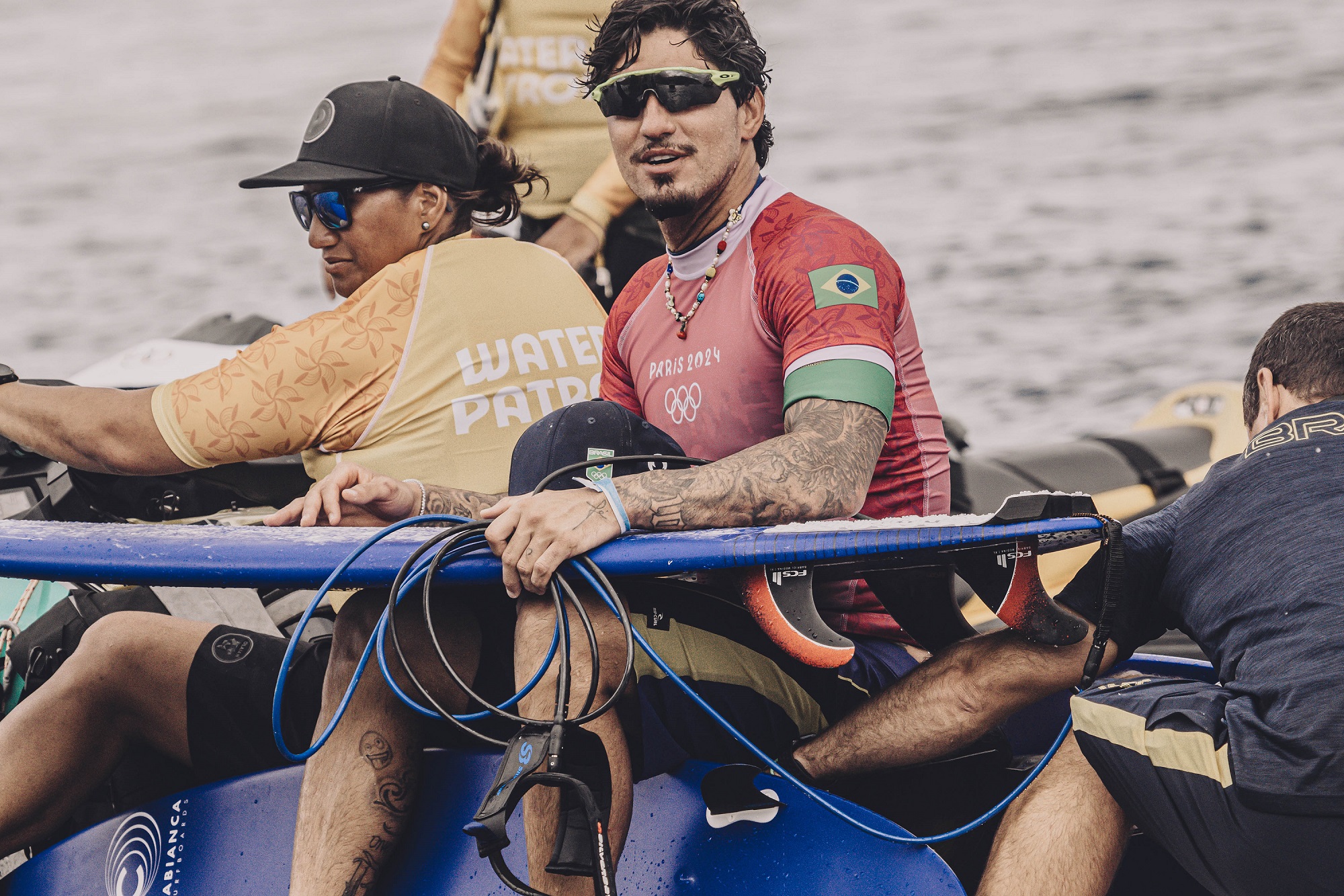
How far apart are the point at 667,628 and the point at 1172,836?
72 cm

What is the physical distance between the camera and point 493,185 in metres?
3.06

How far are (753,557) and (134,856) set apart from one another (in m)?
1.29

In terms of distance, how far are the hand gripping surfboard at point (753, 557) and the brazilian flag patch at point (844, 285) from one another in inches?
14.3

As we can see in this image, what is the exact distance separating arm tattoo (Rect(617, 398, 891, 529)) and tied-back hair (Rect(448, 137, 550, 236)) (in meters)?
1.15

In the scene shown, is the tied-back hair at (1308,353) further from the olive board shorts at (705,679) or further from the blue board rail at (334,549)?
the olive board shorts at (705,679)

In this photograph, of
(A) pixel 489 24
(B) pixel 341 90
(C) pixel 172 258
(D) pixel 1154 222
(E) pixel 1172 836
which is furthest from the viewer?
(C) pixel 172 258

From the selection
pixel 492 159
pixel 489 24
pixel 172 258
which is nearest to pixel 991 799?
pixel 492 159

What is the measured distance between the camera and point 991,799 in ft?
7.25

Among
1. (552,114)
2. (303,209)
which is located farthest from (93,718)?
(552,114)

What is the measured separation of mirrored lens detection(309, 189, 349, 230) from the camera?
2764mm

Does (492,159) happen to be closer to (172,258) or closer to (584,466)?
(584,466)

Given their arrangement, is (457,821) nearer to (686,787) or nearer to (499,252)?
(686,787)

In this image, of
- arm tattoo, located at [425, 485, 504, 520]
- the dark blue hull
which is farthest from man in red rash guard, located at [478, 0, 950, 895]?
arm tattoo, located at [425, 485, 504, 520]

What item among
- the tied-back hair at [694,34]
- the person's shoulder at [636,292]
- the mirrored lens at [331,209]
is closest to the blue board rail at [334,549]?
the person's shoulder at [636,292]
